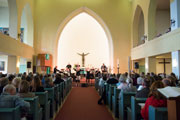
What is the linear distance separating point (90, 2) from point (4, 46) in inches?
352

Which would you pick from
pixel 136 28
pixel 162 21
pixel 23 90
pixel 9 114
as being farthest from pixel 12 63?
pixel 162 21

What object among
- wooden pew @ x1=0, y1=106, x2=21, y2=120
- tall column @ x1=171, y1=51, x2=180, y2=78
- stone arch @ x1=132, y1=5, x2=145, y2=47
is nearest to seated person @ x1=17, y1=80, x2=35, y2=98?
wooden pew @ x1=0, y1=106, x2=21, y2=120

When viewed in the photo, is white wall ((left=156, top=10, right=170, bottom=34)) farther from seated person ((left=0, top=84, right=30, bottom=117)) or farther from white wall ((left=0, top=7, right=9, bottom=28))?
seated person ((left=0, top=84, right=30, bottom=117))

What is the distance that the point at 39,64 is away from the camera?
14.5 metres

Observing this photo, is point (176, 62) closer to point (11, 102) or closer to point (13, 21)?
point (11, 102)

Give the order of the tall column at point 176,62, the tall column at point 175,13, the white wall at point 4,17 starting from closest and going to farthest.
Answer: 1. the tall column at point 176,62
2. the tall column at point 175,13
3. the white wall at point 4,17

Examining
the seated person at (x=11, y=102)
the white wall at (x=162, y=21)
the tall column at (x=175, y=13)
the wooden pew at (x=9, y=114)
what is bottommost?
the wooden pew at (x=9, y=114)

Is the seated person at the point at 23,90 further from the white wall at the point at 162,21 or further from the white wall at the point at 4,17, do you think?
the white wall at the point at 162,21

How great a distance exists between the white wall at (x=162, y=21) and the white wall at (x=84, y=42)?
585 centimetres

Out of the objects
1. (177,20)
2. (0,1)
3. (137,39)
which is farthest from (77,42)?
(177,20)

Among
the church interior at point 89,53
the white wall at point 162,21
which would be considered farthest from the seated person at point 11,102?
the white wall at point 162,21

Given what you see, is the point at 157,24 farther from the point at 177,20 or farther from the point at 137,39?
the point at 177,20

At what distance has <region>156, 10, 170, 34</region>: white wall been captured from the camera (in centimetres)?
1477

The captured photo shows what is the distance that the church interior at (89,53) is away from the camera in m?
4.59
